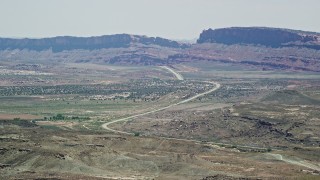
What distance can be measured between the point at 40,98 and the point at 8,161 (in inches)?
4489

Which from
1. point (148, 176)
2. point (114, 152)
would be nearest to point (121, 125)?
point (114, 152)

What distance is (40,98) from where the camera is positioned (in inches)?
7795

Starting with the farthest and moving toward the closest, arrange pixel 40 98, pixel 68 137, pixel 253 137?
1. pixel 40 98
2. pixel 253 137
3. pixel 68 137

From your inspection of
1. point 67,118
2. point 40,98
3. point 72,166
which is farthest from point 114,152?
point 40,98

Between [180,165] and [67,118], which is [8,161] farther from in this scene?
[67,118]

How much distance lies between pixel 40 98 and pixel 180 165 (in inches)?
4763

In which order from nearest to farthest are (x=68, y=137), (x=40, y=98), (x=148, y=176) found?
(x=148, y=176) < (x=68, y=137) < (x=40, y=98)

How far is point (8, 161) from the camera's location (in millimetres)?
85750

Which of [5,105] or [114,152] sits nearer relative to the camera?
[114,152]

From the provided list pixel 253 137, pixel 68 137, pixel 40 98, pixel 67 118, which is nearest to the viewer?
pixel 68 137

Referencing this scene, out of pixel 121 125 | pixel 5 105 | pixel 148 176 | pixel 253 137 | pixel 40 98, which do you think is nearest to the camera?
pixel 148 176

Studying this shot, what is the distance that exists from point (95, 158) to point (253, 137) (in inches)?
1800

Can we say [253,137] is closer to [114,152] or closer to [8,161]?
[114,152]

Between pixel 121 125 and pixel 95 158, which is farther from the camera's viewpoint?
pixel 121 125
